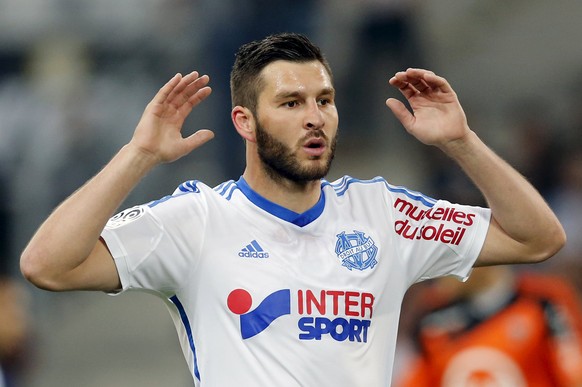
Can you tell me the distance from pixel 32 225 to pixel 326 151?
20.4 ft

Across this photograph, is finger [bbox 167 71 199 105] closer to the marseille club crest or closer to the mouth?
the mouth

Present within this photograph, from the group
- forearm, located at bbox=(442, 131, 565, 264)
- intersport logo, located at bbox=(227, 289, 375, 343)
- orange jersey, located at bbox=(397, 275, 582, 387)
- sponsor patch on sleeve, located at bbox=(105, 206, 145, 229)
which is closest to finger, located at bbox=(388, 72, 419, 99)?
forearm, located at bbox=(442, 131, 565, 264)

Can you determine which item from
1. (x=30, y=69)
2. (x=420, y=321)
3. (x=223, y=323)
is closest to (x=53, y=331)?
(x=30, y=69)

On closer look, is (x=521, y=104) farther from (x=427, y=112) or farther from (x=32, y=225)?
(x=427, y=112)

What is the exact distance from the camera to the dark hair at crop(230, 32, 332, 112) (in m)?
4.67

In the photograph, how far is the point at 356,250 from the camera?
4551 mm

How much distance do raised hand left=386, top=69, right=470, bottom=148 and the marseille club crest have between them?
0.48 meters

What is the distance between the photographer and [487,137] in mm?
10742

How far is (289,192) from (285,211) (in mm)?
86

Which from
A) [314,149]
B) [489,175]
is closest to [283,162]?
[314,149]

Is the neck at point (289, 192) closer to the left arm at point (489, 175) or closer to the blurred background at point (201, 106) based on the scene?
the left arm at point (489, 175)

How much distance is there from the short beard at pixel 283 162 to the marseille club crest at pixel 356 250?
268mm

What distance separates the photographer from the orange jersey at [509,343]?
24.4 ft

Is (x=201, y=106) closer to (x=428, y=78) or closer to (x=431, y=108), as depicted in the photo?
(x=431, y=108)
